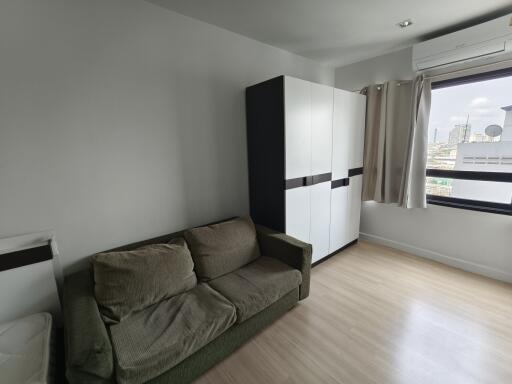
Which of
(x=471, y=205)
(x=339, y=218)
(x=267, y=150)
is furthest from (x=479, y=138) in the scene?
(x=267, y=150)

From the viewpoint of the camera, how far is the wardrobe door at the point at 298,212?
2.31 meters

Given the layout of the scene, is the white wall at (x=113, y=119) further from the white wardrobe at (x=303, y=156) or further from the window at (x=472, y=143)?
the window at (x=472, y=143)

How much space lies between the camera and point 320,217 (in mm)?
2666

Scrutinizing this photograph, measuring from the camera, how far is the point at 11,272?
1.41 metres

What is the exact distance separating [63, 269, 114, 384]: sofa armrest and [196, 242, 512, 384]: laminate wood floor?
64cm

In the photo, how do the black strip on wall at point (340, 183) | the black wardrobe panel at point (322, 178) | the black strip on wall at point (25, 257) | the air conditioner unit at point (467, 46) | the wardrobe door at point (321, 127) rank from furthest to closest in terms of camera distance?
the black strip on wall at point (340, 183)
the black wardrobe panel at point (322, 178)
the wardrobe door at point (321, 127)
the air conditioner unit at point (467, 46)
the black strip on wall at point (25, 257)

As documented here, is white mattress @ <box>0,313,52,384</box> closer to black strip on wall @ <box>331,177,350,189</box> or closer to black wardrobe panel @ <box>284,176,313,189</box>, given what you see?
black wardrobe panel @ <box>284,176,313,189</box>

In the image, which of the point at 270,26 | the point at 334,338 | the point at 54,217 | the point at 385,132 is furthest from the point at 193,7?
the point at 334,338

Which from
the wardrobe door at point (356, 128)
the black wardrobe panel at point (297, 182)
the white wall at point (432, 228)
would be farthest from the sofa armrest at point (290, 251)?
the white wall at point (432, 228)

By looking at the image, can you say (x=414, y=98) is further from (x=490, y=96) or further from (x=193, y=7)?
(x=193, y=7)

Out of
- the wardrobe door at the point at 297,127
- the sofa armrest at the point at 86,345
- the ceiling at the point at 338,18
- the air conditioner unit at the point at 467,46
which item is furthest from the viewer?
the wardrobe door at the point at 297,127

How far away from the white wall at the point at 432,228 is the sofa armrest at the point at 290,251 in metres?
1.79

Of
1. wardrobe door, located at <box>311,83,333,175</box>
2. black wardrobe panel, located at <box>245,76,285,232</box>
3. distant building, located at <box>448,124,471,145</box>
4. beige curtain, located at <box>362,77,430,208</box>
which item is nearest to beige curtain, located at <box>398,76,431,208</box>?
beige curtain, located at <box>362,77,430,208</box>

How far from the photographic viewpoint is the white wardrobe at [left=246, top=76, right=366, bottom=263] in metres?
2.20
